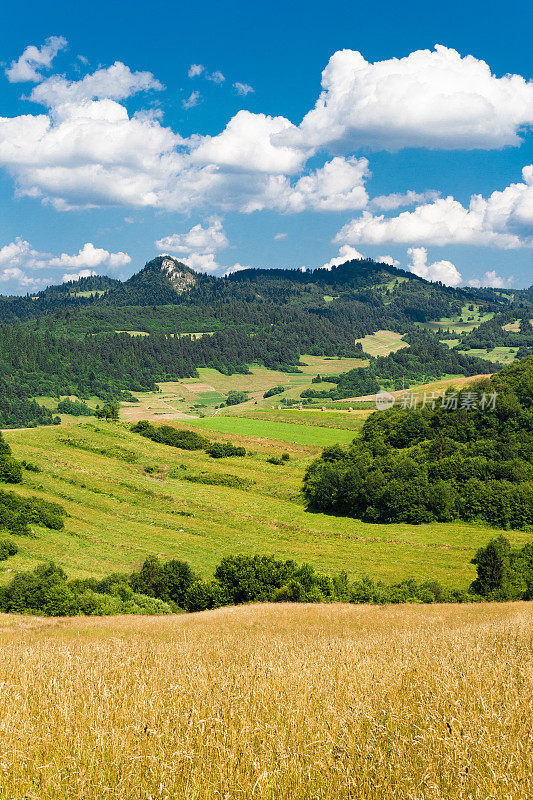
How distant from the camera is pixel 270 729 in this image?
19.0ft

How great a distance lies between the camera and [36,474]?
8300 centimetres

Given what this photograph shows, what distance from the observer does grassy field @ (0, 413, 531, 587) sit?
61.7 m

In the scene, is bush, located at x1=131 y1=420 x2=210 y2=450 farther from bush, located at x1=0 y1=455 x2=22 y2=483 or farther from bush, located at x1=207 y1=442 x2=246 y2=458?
bush, located at x1=0 y1=455 x2=22 y2=483

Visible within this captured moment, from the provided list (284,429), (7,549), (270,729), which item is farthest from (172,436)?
(270,729)

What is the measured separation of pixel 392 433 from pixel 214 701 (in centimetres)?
11107

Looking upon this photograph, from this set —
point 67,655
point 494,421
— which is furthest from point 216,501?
point 67,655

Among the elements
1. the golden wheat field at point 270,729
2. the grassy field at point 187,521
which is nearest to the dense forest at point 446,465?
the grassy field at point 187,521

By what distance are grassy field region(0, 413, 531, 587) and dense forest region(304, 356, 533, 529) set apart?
4042mm

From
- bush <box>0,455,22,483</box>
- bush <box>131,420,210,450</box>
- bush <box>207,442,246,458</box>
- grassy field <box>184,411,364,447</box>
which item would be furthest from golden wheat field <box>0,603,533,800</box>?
grassy field <box>184,411,364,447</box>

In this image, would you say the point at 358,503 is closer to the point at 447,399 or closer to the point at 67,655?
the point at 447,399

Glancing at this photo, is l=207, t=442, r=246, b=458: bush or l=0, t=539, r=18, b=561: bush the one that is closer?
l=0, t=539, r=18, b=561: bush

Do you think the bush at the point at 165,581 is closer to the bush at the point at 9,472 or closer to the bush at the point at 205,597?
the bush at the point at 205,597

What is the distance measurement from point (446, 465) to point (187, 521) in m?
46.7

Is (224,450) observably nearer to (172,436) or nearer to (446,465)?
(172,436)
